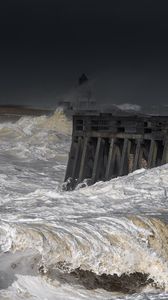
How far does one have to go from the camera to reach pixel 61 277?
10836mm

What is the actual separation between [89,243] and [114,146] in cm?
868

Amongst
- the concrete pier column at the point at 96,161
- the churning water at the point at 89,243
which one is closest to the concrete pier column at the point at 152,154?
the concrete pier column at the point at 96,161

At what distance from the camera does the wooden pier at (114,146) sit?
61.9 feet

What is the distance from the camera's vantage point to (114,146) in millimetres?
20062

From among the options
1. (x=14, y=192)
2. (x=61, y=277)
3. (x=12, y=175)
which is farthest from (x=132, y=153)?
(x=61, y=277)

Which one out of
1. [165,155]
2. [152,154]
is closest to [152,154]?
[152,154]

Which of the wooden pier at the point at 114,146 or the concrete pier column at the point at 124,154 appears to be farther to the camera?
the concrete pier column at the point at 124,154

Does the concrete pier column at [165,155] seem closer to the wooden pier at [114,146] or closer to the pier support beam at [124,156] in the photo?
the wooden pier at [114,146]

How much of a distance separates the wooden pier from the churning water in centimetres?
266

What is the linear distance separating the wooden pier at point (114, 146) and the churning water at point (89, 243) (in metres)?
2.66

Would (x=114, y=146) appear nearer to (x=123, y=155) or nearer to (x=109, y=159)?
(x=109, y=159)

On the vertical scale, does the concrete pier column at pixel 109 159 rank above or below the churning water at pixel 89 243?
above

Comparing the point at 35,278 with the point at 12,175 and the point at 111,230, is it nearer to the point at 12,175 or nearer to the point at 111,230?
the point at 111,230

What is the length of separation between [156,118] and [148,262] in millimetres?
7739
